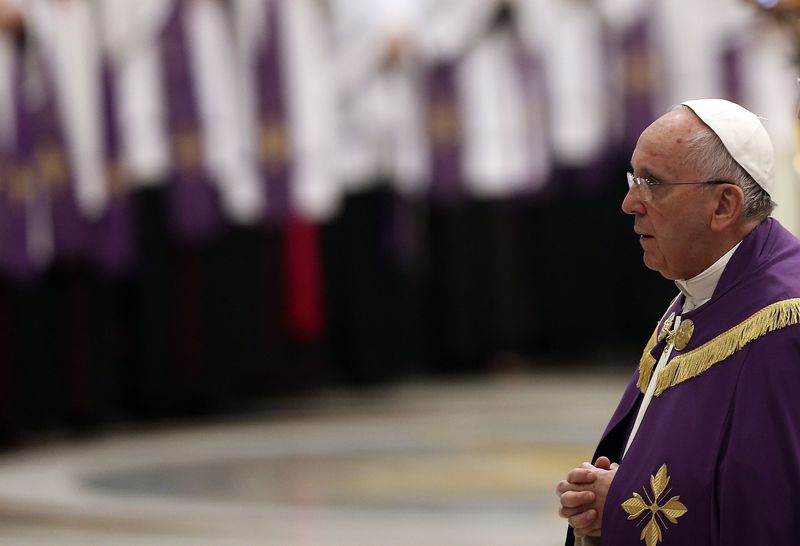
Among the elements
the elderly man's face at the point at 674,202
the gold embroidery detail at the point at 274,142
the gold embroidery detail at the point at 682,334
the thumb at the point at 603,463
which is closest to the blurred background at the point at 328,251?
the gold embroidery detail at the point at 274,142

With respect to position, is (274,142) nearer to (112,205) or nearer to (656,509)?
(112,205)

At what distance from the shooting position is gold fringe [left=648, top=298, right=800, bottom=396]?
2693 millimetres

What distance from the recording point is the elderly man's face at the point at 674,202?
9.11 ft

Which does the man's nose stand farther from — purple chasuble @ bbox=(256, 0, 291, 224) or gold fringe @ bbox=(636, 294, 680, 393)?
purple chasuble @ bbox=(256, 0, 291, 224)

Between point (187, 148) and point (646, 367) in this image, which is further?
point (187, 148)

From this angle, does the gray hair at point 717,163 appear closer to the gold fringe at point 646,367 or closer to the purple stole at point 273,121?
the gold fringe at point 646,367

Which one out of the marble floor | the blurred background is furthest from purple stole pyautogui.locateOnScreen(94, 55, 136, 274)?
the marble floor

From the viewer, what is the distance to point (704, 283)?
112 inches

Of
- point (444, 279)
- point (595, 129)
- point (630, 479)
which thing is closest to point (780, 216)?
point (595, 129)

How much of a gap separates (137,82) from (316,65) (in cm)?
133

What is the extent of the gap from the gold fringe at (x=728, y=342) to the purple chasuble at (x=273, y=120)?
24.7 ft

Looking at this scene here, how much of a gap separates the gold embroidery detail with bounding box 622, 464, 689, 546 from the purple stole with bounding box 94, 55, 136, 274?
7149mm

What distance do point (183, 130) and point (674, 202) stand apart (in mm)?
A: 7464

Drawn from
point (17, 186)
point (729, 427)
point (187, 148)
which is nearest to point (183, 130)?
point (187, 148)
